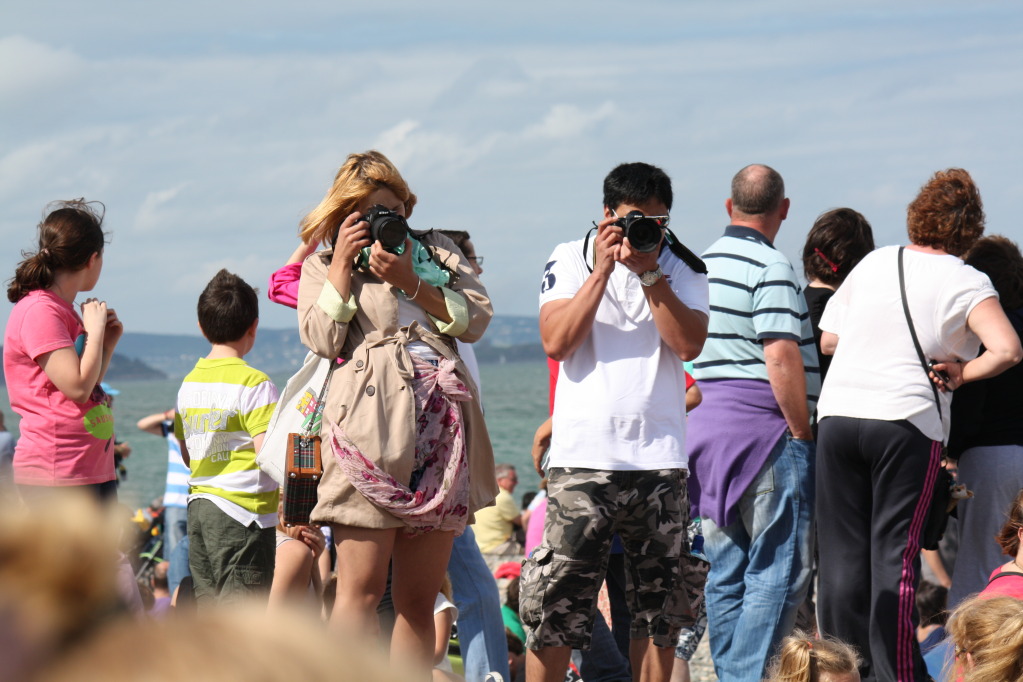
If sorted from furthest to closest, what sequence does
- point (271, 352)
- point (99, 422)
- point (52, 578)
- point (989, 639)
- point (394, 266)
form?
point (271, 352), point (99, 422), point (394, 266), point (989, 639), point (52, 578)

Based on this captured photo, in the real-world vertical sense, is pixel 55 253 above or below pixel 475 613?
above

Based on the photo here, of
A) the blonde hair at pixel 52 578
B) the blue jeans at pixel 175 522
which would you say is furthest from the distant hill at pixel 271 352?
the blonde hair at pixel 52 578

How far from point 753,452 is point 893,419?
1.90ft

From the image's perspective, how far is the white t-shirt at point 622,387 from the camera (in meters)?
4.04

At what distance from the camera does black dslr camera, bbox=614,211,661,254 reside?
4.05 meters

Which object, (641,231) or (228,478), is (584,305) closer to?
(641,231)

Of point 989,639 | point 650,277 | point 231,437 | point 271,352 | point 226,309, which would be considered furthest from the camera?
point 271,352

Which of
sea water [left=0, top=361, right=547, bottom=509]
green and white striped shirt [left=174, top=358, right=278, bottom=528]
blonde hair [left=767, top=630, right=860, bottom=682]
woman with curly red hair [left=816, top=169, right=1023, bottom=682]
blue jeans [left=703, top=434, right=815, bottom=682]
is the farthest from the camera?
sea water [left=0, top=361, right=547, bottom=509]

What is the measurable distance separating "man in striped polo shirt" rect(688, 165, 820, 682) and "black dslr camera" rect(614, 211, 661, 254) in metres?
0.83

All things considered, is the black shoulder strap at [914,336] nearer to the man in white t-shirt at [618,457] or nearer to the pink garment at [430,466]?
the man in white t-shirt at [618,457]

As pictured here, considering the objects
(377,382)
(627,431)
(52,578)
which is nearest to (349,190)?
(377,382)

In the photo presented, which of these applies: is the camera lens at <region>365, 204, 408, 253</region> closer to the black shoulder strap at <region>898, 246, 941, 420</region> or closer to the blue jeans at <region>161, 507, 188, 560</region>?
the black shoulder strap at <region>898, 246, 941, 420</region>

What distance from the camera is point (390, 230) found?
384cm

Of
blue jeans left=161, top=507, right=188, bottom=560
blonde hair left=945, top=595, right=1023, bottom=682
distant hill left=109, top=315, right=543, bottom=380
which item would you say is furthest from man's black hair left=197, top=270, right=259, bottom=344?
distant hill left=109, top=315, right=543, bottom=380
